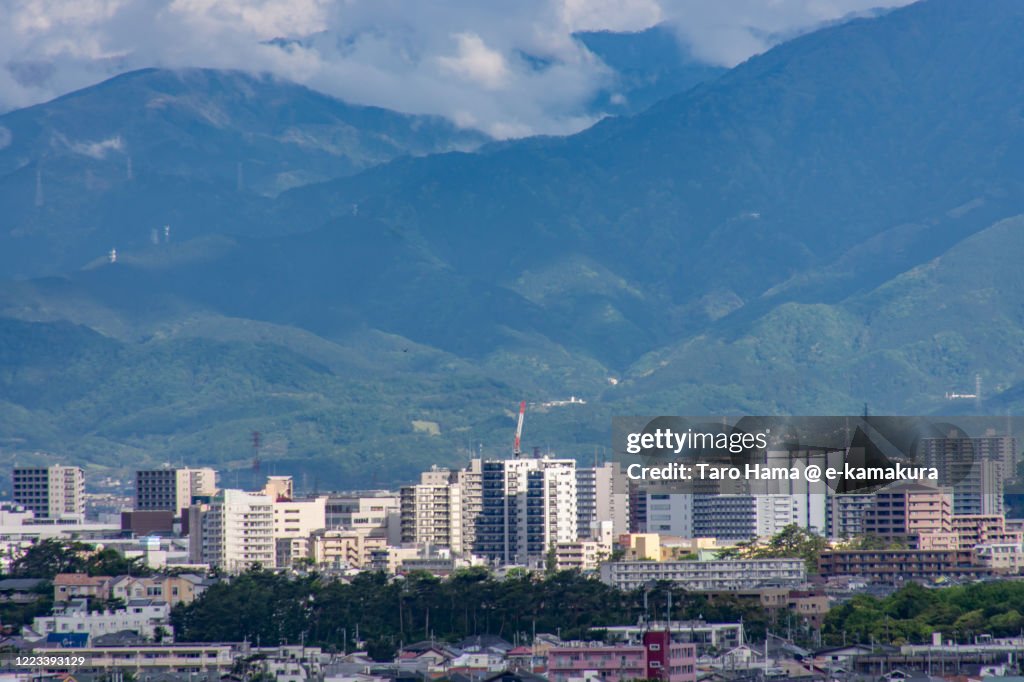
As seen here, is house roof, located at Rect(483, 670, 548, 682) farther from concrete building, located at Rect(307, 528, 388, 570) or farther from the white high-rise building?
the white high-rise building

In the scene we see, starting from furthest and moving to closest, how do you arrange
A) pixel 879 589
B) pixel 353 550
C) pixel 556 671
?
pixel 353 550
pixel 879 589
pixel 556 671

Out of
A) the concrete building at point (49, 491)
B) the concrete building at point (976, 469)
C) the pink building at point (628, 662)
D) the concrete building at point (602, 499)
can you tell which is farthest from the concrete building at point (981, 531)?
the concrete building at point (49, 491)

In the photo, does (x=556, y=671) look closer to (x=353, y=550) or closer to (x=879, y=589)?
(x=879, y=589)

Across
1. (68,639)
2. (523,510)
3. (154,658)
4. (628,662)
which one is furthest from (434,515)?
(628,662)

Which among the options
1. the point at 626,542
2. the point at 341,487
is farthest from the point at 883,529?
the point at 341,487

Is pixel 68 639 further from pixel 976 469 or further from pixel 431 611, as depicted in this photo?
pixel 976 469

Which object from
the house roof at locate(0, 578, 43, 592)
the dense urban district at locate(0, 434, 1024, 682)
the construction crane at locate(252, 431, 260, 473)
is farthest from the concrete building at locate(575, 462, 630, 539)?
the construction crane at locate(252, 431, 260, 473)

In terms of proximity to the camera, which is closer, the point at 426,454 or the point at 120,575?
the point at 120,575
